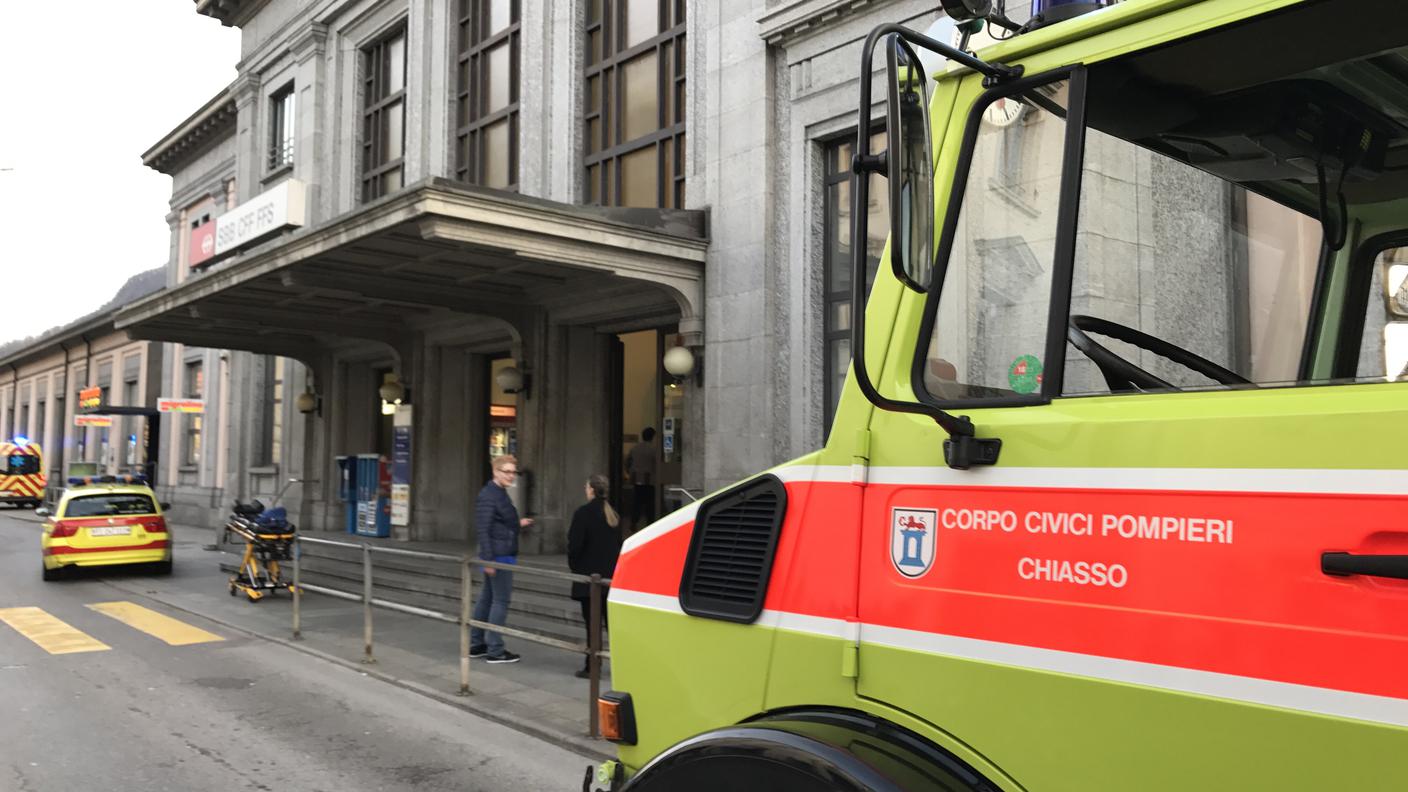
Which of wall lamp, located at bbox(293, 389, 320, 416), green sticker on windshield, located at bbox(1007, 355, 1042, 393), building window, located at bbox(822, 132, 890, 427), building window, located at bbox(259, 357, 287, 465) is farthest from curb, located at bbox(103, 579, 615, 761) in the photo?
building window, located at bbox(259, 357, 287, 465)

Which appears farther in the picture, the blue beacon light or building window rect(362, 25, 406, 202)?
building window rect(362, 25, 406, 202)

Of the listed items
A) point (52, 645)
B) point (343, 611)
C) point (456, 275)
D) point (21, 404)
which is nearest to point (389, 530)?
point (343, 611)

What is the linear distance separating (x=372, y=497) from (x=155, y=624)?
281 inches

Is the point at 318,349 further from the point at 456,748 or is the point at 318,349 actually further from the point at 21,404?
the point at 21,404

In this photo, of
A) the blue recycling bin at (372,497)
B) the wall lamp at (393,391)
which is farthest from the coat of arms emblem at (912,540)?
the blue recycling bin at (372,497)

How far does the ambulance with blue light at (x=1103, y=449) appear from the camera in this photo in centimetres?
167

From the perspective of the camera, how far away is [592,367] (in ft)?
49.6

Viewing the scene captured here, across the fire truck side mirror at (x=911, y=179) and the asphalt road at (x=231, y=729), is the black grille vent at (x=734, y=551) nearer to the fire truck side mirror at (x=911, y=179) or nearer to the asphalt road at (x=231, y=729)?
the fire truck side mirror at (x=911, y=179)

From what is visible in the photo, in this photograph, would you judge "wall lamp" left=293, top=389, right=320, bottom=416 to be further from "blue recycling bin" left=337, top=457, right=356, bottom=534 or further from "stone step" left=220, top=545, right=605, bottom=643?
"stone step" left=220, top=545, right=605, bottom=643

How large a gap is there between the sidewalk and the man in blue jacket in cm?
22

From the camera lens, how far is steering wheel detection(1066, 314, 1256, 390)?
2.11 metres

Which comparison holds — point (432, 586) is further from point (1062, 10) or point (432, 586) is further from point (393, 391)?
point (1062, 10)

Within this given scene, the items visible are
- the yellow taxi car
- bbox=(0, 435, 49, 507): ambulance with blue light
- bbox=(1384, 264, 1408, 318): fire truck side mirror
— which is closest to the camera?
bbox=(1384, 264, 1408, 318): fire truck side mirror

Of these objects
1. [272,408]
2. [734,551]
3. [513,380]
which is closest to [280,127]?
[272,408]
